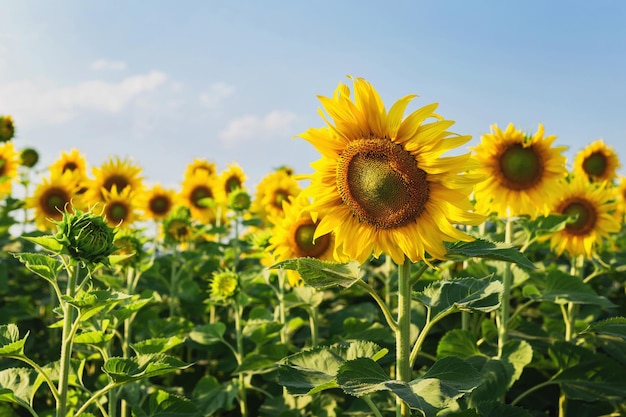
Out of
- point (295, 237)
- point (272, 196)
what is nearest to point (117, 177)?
point (272, 196)

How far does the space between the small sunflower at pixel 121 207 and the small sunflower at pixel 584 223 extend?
361 centimetres

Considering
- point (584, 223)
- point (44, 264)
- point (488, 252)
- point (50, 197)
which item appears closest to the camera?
point (488, 252)

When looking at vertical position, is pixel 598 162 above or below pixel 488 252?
above

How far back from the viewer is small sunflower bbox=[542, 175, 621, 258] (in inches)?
192

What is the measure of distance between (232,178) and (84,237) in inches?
186

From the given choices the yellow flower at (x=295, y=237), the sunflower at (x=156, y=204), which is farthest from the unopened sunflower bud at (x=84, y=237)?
the sunflower at (x=156, y=204)

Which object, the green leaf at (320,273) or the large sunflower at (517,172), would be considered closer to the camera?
the green leaf at (320,273)

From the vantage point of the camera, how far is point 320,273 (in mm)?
2361

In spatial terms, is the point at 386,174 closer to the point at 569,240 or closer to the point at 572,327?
the point at 572,327

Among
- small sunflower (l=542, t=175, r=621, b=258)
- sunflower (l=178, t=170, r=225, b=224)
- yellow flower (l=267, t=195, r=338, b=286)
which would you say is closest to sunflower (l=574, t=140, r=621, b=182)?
small sunflower (l=542, t=175, r=621, b=258)

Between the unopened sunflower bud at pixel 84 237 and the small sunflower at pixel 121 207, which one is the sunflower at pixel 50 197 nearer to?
the small sunflower at pixel 121 207

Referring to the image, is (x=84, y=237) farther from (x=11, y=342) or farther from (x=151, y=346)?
(x=151, y=346)

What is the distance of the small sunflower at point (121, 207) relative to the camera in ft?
19.3

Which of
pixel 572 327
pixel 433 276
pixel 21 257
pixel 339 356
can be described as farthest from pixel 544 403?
pixel 21 257
